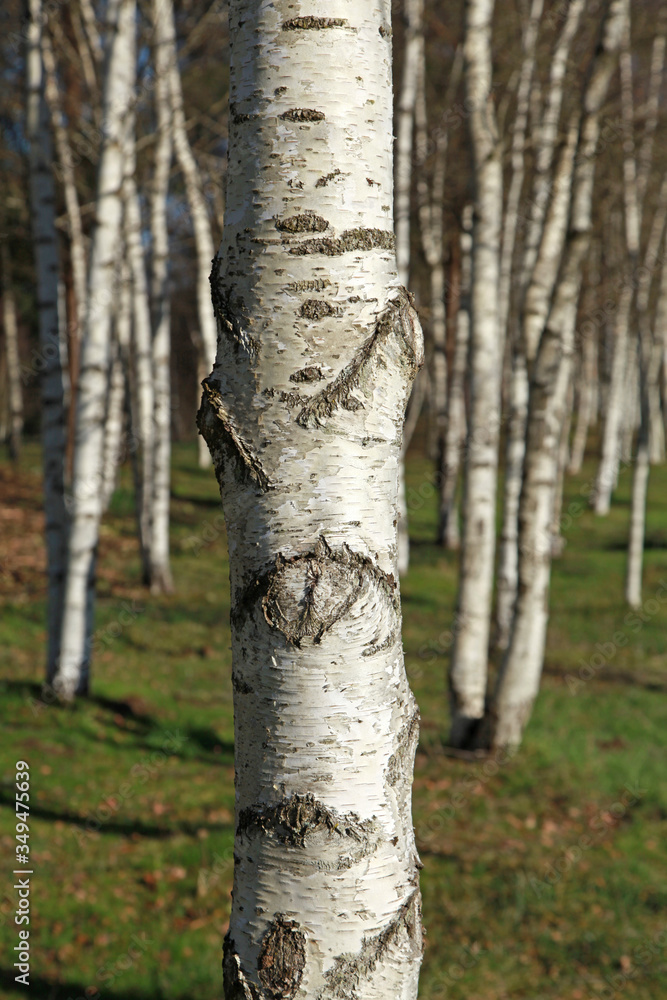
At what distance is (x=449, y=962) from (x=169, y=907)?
1.46 m

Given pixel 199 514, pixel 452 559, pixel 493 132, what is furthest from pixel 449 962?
pixel 199 514

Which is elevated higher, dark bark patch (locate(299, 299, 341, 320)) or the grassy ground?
dark bark patch (locate(299, 299, 341, 320))

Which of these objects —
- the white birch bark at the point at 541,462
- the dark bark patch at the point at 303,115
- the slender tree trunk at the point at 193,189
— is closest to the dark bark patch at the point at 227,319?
the dark bark patch at the point at 303,115

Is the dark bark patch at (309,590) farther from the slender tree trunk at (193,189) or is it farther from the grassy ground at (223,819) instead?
the slender tree trunk at (193,189)

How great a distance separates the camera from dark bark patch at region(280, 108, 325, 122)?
1.11m

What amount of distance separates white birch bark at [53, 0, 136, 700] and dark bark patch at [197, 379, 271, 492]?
5250 mm

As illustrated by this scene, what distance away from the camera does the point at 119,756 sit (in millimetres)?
5590

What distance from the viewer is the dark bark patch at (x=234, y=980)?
1.11 meters

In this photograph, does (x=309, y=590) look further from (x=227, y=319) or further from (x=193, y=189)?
(x=193, y=189)

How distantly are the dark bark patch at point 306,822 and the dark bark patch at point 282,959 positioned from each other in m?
0.13

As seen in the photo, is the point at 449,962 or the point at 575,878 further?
the point at 575,878

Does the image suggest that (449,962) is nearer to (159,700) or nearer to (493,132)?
(159,700)

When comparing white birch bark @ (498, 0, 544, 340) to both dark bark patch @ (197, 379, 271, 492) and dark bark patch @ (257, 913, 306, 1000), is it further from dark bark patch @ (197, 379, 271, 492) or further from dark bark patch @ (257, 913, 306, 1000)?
dark bark patch @ (257, 913, 306, 1000)

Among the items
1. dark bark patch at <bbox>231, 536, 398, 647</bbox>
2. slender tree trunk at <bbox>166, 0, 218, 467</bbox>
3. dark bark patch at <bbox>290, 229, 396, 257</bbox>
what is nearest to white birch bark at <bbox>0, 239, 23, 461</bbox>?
slender tree trunk at <bbox>166, 0, 218, 467</bbox>
